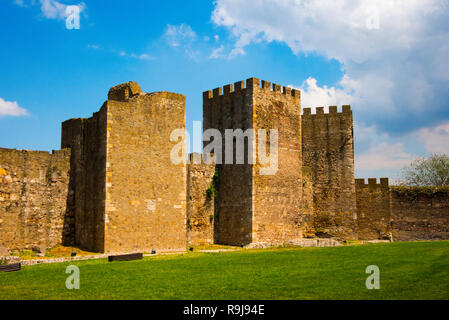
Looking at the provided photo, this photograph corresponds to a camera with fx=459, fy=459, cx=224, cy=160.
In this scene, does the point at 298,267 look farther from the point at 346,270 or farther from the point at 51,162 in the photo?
the point at 51,162

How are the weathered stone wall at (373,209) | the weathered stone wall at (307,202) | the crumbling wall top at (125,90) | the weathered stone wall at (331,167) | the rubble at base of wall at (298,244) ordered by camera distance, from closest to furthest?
the crumbling wall top at (125,90), the rubble at base of wall at (298,244), the weathered stone wall at (307,202), the weathered stone wall at (331,167), the weathered stone wall at (373,209)

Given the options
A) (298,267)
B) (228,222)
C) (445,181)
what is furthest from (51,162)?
(445,181)

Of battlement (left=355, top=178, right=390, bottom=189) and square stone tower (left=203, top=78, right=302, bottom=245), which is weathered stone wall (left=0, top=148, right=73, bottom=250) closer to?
square stone tower (left=203, top=78, right=302, bottom=245)

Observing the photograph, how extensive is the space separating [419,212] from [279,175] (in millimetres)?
11587

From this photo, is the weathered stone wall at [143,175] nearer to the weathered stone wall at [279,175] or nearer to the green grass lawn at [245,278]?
the green grass lawn at [245,278]

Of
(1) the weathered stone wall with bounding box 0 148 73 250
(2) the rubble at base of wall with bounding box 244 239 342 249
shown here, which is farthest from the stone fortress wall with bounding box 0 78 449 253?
(2) the rubble at base of wall with bounding box 244 239 342 249

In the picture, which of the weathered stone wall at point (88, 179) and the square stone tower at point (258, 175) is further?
the square stone tower at point (258, 175)

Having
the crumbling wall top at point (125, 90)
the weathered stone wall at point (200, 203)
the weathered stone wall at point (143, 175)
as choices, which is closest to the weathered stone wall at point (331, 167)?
the weathered stone wall at point (200, 203)

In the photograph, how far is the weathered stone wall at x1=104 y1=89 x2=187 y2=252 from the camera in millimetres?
19656

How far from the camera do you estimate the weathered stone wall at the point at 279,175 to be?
24.4 m

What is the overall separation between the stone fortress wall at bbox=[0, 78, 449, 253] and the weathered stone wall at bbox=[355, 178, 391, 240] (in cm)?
7

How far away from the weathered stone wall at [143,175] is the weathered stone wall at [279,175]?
4.55m

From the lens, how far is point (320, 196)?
30281 millimetres
